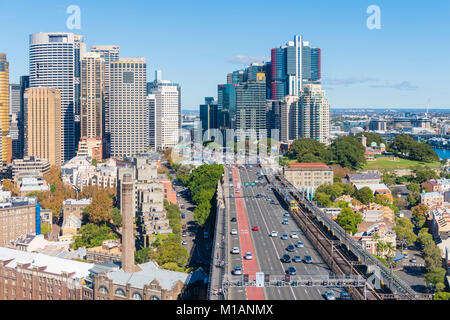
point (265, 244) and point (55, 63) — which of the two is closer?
point (265, 244)

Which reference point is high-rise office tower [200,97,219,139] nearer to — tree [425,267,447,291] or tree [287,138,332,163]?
tree [287,138,332,163]

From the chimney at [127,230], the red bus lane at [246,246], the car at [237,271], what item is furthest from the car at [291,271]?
the chimney at [127,230]

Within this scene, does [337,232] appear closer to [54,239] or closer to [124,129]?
[54,239]

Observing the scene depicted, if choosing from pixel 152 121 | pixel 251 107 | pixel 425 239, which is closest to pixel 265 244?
pixel 425 239

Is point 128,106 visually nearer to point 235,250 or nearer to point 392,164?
point 392,164

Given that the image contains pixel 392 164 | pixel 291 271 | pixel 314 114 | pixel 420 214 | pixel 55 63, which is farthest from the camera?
pixel 55 63

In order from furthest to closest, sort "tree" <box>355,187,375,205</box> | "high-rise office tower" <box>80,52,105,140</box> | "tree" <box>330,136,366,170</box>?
"high-rise office tower" <box>80,52,105,140</box>
"tree" <box>330,136,366,170</box>
"tree" <box>355,187,375,205</box>

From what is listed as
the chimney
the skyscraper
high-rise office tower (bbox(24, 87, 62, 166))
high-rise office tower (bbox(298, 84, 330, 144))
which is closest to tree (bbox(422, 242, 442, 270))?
the chimney
